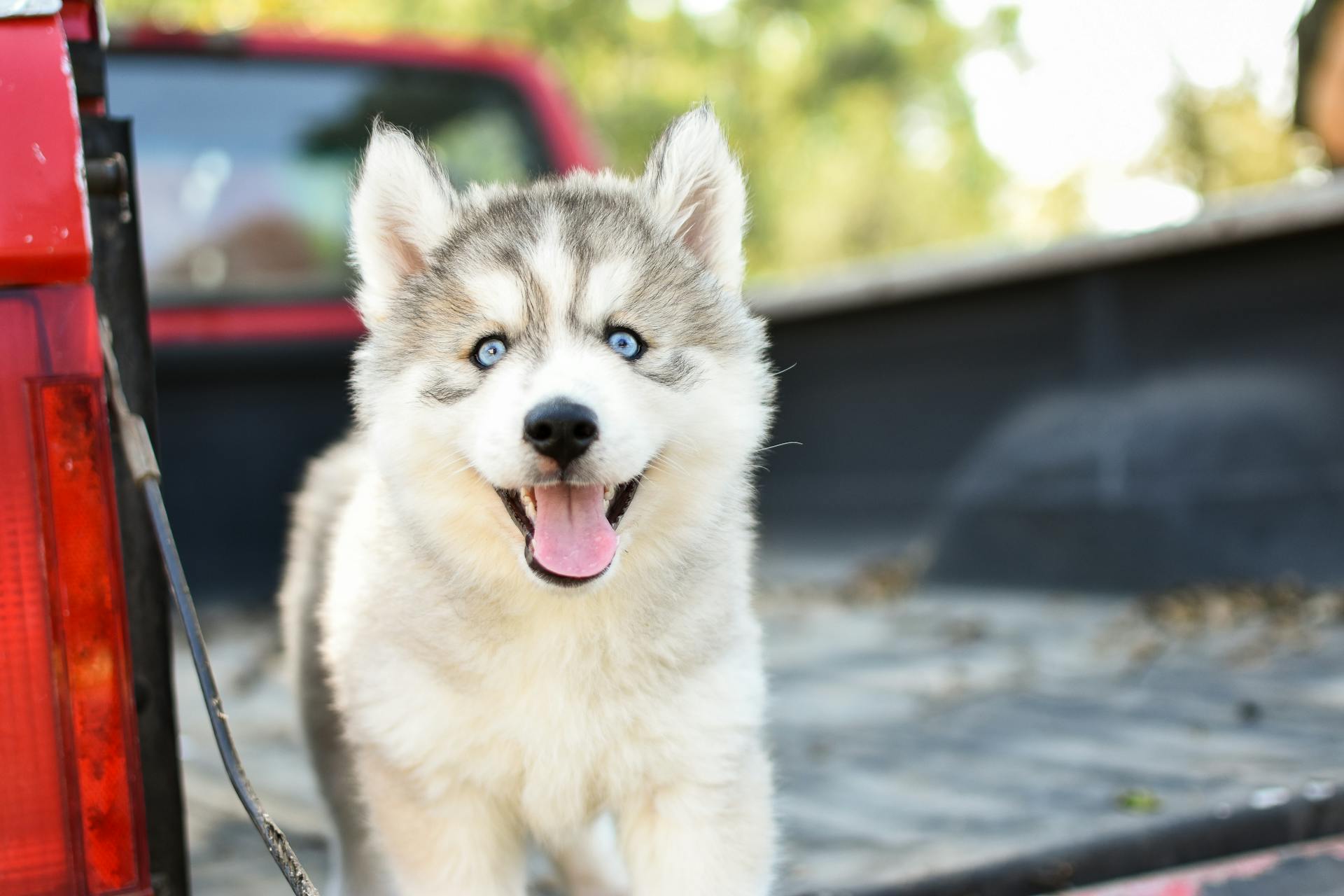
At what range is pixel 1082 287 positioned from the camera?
574 centimetres

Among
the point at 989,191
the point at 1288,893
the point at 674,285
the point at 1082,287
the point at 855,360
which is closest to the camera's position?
the point at 1288,893

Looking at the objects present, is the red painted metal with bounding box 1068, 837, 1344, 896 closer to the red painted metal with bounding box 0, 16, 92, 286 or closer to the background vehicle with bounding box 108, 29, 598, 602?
the red painted metal with bounding box 0, 16, 92, 286

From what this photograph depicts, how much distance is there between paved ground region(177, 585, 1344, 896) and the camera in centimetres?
294

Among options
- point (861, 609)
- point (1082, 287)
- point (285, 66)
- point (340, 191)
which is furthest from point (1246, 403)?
point (285, 66)

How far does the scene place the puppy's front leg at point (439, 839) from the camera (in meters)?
2.34

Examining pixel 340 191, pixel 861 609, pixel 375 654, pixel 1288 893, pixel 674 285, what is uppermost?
pixel 340 191

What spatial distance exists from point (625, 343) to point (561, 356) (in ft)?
0.57

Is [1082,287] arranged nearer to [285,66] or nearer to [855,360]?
[855,360]

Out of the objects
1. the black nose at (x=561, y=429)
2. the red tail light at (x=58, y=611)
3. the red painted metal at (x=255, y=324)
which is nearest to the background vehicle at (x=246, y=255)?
the red painted metal at (x=255, y=324)

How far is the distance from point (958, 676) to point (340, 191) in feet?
10.9

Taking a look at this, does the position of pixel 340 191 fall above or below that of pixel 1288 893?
above

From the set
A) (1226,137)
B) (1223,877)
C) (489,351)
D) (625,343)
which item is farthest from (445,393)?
(1226,137)

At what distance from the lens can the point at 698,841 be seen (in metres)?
2.30

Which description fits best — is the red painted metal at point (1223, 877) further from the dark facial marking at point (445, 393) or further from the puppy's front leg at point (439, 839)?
the dark facial marking at point (445, 393)
